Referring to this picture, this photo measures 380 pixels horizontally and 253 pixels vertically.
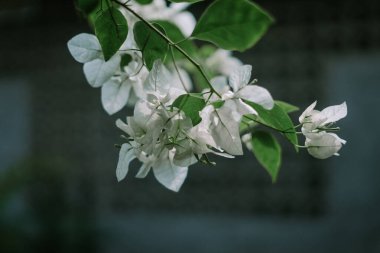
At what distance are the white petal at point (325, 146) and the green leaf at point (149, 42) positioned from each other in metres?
0.13

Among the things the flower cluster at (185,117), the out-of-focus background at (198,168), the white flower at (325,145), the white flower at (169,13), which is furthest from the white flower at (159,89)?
the out-of-focus background at (198,168)

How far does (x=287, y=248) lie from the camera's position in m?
3.51

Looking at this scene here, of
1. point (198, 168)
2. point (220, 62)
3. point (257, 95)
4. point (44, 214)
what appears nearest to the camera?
point (257, 95)

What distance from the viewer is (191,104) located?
1.36 feet

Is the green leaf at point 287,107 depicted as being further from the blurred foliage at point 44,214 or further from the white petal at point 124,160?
the blurred foliage at point 44,214

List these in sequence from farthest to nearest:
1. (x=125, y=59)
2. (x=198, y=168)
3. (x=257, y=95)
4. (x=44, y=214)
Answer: (x=198, y=168) → (x=44, y=214) → (x=125, y=59) → (x=257, y=95)

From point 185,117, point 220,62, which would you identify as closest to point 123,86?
point 185,117

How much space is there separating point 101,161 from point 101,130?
0.73 feet

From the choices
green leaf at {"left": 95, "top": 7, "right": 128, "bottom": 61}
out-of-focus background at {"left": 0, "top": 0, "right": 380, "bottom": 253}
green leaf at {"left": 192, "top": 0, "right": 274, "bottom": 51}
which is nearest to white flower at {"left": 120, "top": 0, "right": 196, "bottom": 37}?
green leaf at {"left": 192, "top": 0, "right": 274, "bottom": 51}

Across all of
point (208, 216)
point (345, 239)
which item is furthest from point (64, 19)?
point (345, 239)

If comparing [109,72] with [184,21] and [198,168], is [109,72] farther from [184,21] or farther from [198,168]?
[198,168]

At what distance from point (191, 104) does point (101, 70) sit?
11 centimetres

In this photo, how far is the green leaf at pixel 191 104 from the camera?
1.36 feet

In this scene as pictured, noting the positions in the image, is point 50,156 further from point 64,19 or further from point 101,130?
point 64,19
